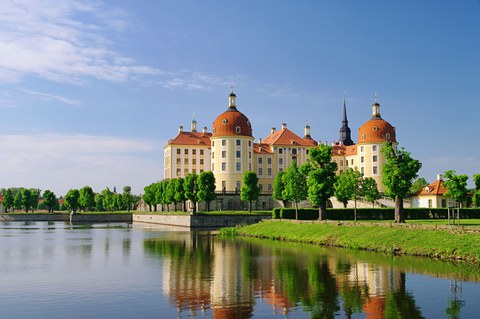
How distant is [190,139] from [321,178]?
195 ft

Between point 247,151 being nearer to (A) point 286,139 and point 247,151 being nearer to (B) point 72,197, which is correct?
(A) point 286,139

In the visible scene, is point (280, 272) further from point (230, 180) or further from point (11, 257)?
point (230, 180)

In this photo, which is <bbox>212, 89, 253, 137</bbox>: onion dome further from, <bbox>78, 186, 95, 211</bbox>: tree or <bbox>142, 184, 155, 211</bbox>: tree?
<bbox>78, 186, 95, 211</bbox>: tree

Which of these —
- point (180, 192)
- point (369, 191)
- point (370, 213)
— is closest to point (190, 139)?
point (180, 192)

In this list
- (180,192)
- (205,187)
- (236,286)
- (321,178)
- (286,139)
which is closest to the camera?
(236,286)

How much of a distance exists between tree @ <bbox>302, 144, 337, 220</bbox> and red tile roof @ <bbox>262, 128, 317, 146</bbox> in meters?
48.6

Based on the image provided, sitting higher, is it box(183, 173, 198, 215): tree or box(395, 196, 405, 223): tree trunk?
box(183, 173, 198, 215): tree

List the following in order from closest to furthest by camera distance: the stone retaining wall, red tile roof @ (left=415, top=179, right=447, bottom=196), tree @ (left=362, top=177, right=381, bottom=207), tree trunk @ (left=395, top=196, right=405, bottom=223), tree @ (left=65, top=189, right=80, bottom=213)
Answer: tree trunk @ (left=395, top=196, right=405, bottom=223) < tree @ (left=362, top=177, right=381, bottom=207) < the stone retaining wall < red tile roof @ (left=415, top=179, right=447, bottom=196) < tree @ (left=65, top=189, right=80, bottom=213)

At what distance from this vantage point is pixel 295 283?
25531 millimetres

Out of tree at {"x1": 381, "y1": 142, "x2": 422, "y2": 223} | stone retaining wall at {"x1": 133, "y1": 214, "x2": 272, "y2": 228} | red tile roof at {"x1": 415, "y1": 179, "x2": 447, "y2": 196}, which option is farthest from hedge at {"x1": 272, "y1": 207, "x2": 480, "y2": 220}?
tree at {"x1": 381, "y1": 142, "x2": 422, "y2": 223}

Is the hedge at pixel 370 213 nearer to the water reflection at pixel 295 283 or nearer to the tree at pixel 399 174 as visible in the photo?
the tree at pixel 399 174

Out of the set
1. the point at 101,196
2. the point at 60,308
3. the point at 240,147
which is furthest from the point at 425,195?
the point at 101,196

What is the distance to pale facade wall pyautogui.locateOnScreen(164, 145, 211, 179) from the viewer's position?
365 ft

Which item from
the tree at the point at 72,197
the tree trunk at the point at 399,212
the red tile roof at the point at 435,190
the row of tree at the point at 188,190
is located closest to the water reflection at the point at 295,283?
the tree trunk at the point at 399,212
